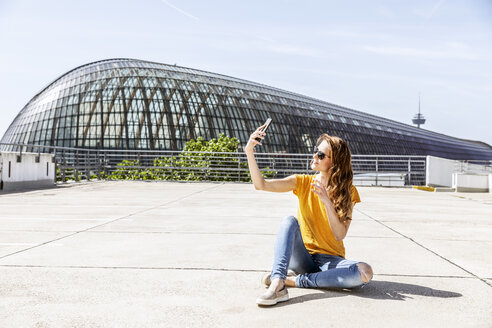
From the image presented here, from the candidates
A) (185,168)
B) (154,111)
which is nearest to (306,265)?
(185,168)

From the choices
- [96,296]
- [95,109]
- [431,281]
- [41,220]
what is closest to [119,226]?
[41,220]

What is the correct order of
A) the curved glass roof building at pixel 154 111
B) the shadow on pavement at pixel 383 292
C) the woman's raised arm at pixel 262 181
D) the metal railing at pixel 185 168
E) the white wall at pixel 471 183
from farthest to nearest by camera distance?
the curved glass roof building at pixel 154 111 → the metal railing at pixel 185 168 → the white wall at pixel 471 183 → the woman's raised arm at pixel 262 181 → the shadow on pavement at pixel 383 292

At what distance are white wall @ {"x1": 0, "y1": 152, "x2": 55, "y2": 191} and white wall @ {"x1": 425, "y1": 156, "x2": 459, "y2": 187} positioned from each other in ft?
46.5

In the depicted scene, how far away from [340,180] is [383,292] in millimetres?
863

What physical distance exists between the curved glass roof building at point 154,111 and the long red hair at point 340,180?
154ft

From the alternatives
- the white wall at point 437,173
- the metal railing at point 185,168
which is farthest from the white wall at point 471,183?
the metal railing at point 185,168

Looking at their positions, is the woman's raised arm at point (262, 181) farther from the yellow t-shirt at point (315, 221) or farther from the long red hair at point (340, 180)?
the long red hair at point (340, 180)

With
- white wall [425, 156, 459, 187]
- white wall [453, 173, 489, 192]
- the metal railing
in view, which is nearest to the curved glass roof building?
the metal railing

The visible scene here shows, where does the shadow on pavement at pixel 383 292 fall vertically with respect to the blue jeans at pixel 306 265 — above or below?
below

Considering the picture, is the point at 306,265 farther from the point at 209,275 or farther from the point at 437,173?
the point at 437,173

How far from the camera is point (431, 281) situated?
3.39 m

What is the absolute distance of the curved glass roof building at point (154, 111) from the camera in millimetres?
49875

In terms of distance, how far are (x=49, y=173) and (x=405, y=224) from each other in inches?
489

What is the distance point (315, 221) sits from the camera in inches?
126
